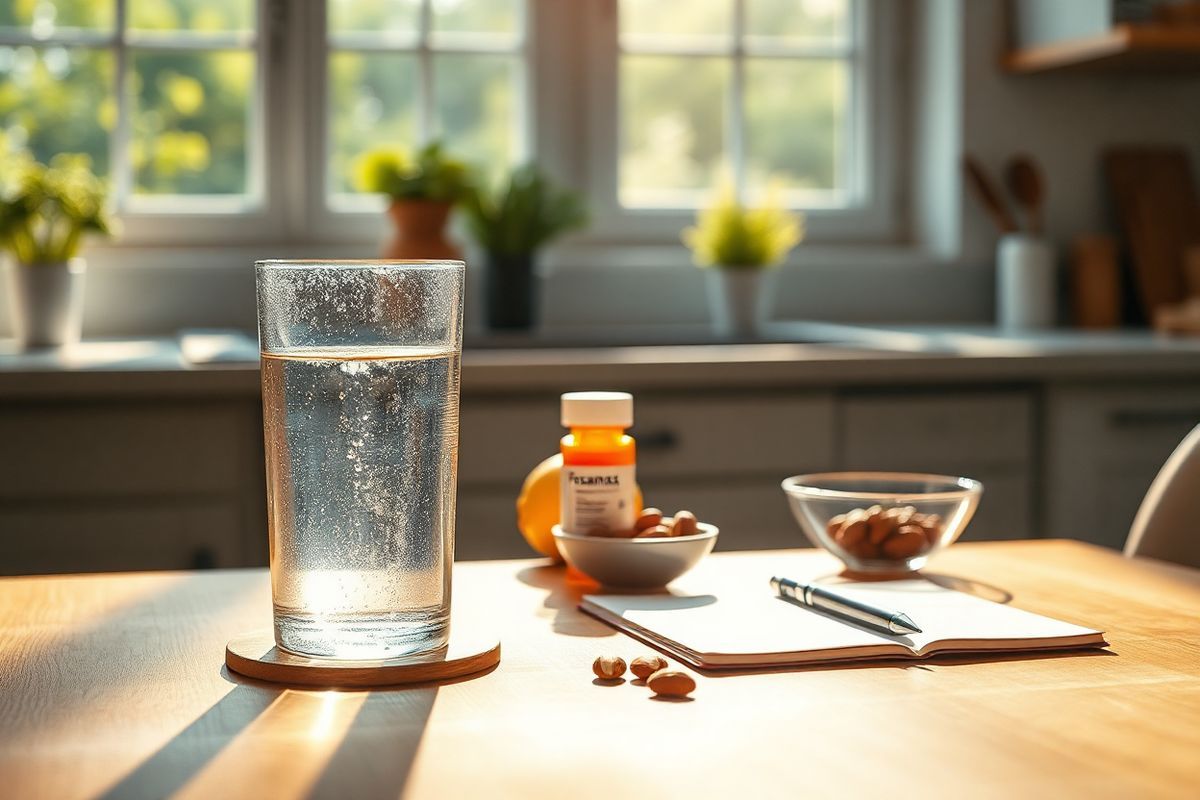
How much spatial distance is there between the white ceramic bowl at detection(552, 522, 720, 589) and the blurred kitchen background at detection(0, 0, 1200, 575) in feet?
3.67

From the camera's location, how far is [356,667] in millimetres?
735

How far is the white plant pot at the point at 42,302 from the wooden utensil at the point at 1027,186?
181 centimetres

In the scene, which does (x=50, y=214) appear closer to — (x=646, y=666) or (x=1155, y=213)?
(x=646, y=666)

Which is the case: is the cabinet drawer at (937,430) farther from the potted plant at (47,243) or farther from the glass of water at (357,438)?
the glass of water at (357,438)

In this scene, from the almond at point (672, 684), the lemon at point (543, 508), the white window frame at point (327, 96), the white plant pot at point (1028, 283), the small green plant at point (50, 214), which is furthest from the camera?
the white plant pot at point (1028, 283)

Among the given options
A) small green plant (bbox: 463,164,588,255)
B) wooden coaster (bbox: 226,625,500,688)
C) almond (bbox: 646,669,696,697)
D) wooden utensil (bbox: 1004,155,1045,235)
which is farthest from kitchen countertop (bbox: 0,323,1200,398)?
almond (bbox: 646,669,696,697)

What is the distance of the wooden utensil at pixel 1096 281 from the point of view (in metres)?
3.00

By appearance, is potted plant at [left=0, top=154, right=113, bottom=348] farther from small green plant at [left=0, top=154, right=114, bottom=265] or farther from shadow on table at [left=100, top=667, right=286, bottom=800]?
shadow on table at [left=100, top=667, right=286, bottom=800]

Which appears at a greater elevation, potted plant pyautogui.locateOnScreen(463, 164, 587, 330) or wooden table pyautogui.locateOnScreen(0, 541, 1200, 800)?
potted plant pyautogui.locateOnScreen(463, 164, 587, 330)

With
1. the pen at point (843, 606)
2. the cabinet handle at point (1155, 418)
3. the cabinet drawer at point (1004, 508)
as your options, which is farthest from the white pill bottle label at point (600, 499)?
the cabinet handle at point (1155, 418)

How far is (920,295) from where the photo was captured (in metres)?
3.08

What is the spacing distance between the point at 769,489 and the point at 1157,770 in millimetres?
1629

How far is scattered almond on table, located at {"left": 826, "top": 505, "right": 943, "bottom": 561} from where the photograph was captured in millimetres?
1006

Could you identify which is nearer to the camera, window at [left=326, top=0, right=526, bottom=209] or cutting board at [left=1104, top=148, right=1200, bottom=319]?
window at [left=326, top=0, right=526, bottom=209]
